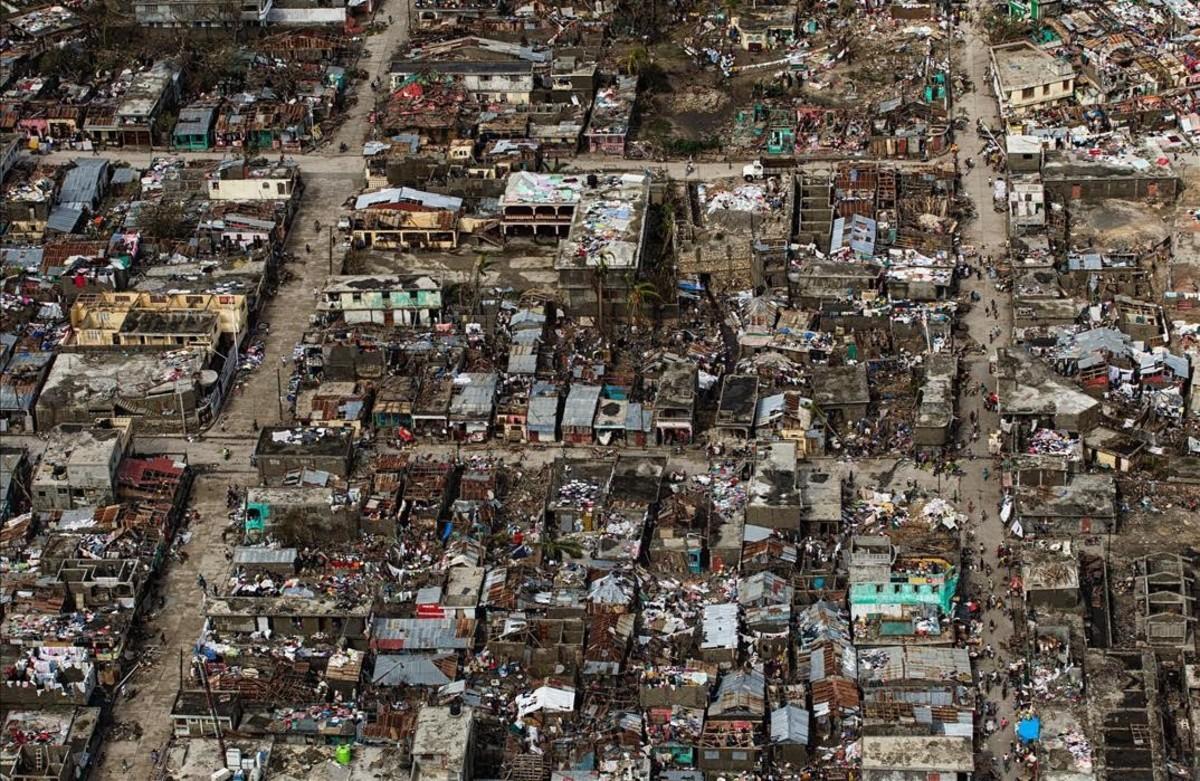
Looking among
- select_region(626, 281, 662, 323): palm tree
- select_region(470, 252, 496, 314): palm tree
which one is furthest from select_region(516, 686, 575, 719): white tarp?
select_region(470, 252, 496, 314): palm tree

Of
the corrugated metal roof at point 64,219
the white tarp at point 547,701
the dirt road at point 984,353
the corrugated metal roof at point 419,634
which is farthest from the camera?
the corrugated metal roof at point 64,219

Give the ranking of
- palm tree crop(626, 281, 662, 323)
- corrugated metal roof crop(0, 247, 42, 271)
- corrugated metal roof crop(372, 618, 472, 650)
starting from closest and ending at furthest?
1. corrugated metal roof crop(372, 618, 472, 650)
2. palm tree crop(626, 281, 662, 323)
3. corrugated metal roof crop(0, 247, 42, 271)

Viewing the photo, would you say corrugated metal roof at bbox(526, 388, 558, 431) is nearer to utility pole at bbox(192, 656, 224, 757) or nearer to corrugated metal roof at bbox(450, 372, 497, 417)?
corrugated metal roof at bbox(450, 372, 497, 417)

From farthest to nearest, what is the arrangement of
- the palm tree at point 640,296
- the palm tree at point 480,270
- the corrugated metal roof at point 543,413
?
the palm tree at point 480,270
the palm tree at point 640,296
the corrugated metal roof at point 543,413

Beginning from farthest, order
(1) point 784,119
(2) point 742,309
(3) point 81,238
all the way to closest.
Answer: (1) point 784,119
(3) point 81,238
(2) point 742,309

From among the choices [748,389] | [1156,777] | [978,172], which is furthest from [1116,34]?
[1156,777]

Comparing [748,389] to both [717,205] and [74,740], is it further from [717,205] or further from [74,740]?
[74,740]

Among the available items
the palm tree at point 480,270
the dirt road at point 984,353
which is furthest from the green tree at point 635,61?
the palm tree at point 480,270

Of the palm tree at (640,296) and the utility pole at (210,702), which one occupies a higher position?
the utility pole at (210,702)

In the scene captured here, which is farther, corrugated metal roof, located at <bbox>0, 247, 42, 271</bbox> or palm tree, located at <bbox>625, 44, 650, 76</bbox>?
palm tree, located at <bbox>625, 44, 650, 76</bbox>

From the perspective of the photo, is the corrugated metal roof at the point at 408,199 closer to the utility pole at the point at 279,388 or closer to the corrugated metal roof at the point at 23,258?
the utility pole at the point at 279,388

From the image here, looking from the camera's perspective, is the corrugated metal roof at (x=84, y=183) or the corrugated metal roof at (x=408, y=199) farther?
the corrugated metal roof at (x=84, y=183)
